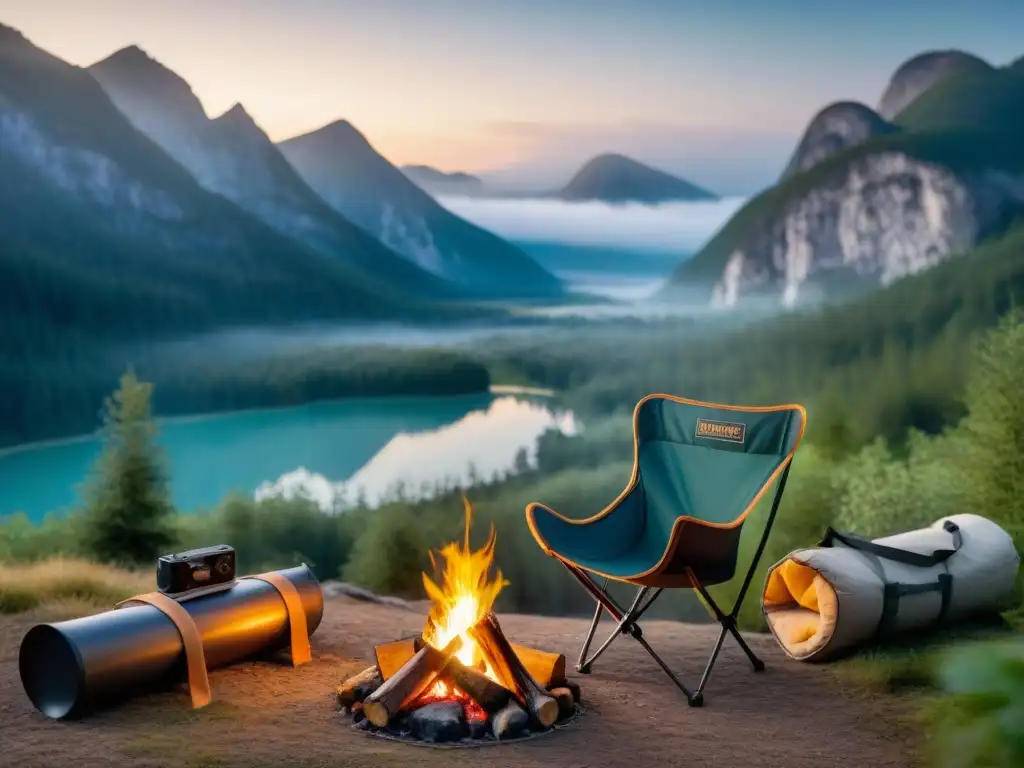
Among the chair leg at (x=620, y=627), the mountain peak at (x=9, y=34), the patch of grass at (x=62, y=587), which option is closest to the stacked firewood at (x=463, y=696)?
the chair leg at (x=620, y=627)

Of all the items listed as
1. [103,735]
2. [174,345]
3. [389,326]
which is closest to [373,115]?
[389,326]

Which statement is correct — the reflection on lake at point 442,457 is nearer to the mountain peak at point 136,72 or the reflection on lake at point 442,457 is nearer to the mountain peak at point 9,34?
the mountain peak at point 136,72

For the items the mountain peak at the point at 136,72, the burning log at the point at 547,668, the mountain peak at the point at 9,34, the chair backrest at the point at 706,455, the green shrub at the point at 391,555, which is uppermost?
the mountain peak at the point at 9,34

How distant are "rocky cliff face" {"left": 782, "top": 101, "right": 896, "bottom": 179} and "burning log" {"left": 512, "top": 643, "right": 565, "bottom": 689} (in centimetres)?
464

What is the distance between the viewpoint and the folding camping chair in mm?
3275

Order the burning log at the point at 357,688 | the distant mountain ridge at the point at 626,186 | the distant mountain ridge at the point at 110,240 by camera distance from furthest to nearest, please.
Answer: the distant mountain ridge at the point at 626,186 < the distant mountain ridge at the point at 110,240 < the burning log at the point at 357,688

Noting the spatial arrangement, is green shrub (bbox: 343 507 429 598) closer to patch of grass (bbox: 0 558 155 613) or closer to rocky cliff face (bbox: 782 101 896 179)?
patch of grass (bbox: 0 558 155 613)

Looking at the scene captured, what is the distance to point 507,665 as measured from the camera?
2.99 m

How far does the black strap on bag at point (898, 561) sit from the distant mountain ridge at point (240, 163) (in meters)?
4.14

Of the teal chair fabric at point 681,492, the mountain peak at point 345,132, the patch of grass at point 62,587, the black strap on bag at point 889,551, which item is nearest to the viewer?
the teal chair fabric at point 681,492

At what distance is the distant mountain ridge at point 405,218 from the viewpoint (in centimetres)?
691

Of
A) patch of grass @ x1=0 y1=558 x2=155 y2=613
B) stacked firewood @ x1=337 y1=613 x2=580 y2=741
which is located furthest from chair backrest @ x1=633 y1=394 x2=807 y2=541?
patch of grass @ x1=0 y1=558 x2=155 y2=613

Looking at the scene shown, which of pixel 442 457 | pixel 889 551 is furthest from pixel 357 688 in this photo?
pixel 442 457

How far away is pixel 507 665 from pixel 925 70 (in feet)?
16.7
